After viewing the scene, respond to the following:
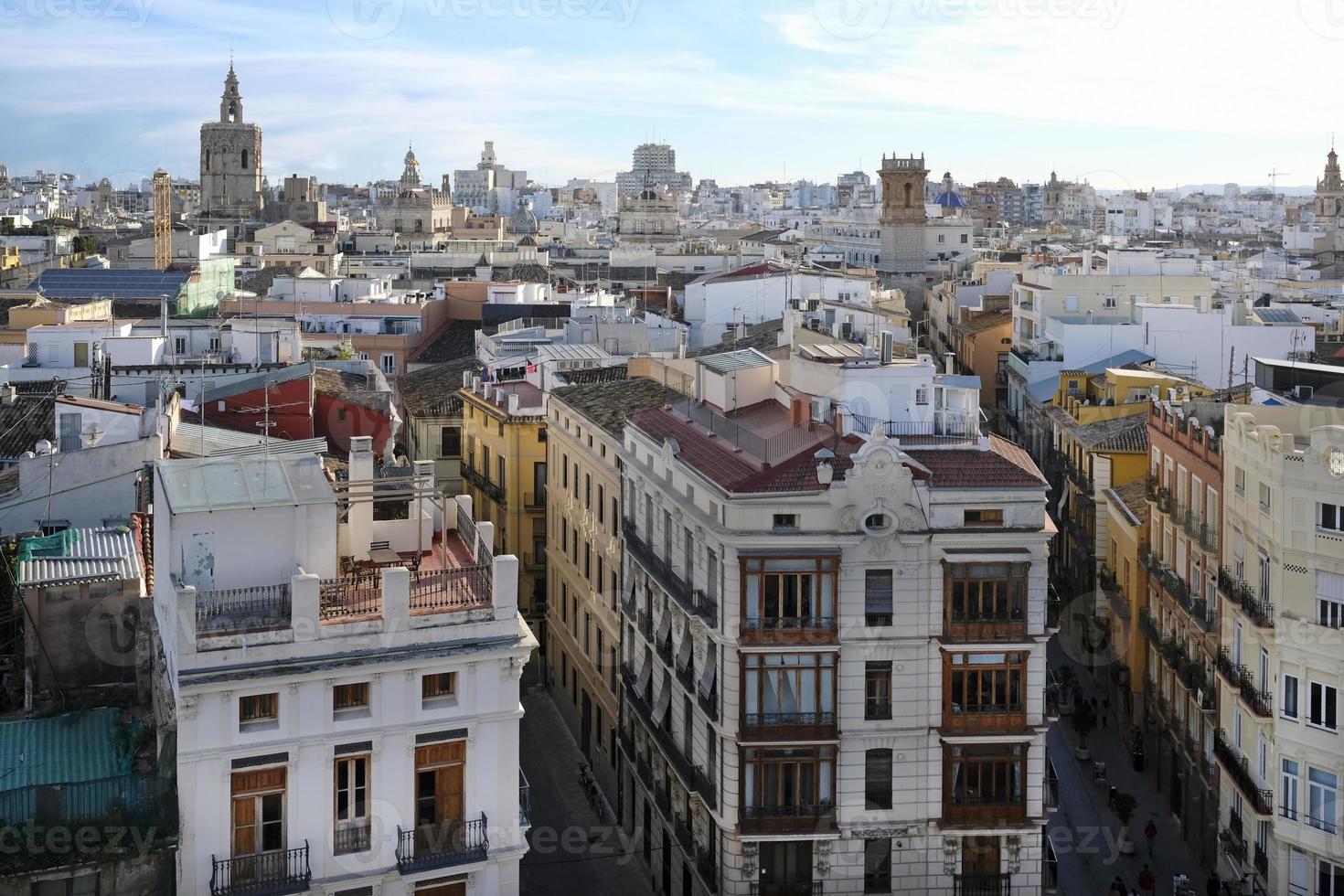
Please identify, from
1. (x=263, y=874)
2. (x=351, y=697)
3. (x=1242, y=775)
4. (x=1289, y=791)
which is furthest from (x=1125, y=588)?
(x=263, y=874)

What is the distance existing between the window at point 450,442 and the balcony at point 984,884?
81.9ft

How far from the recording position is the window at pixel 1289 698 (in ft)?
88.2

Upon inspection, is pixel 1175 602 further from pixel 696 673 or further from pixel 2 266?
pixel 2 266

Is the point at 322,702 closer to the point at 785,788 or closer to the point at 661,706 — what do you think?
the point at 785,788

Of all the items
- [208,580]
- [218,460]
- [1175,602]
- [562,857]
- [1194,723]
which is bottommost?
[562,857]

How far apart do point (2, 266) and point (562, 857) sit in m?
76.9

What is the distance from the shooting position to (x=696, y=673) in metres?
26.8

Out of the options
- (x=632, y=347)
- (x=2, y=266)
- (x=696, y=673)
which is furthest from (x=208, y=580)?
(x=2, y=266)

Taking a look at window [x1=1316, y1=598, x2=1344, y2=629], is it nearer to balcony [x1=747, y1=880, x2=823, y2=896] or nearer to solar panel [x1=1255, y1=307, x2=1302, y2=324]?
balcony [x1=747, y1=880, x2=823, y2=896]

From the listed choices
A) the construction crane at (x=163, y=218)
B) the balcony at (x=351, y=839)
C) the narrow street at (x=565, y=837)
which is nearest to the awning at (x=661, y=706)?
the narrow street at (x=565, y=837)

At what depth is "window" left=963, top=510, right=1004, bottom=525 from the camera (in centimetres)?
2489

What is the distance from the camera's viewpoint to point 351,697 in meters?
19.8

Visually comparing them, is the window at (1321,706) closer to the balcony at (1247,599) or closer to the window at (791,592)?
the balcony at (1247,599)

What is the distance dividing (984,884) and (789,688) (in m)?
4.26
